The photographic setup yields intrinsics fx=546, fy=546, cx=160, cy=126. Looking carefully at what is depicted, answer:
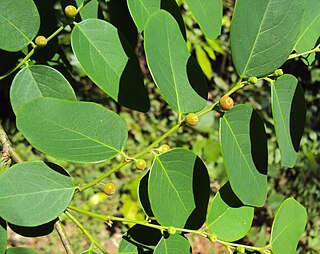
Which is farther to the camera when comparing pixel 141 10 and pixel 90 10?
pixel 90 10

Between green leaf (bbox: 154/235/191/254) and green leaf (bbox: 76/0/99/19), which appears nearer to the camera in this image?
green leaf (bbox: 154/235/191/254)

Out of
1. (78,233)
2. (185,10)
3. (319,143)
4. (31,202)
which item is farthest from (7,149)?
(319,143)

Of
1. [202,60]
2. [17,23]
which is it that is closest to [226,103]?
[17,23]

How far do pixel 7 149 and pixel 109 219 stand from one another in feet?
0.79

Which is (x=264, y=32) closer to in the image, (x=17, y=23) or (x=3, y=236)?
(x=17, y=23)

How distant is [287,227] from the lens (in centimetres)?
91

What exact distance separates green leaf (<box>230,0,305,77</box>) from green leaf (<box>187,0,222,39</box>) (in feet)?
0.27

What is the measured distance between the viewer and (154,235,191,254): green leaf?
838 millimetres

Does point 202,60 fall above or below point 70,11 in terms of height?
below

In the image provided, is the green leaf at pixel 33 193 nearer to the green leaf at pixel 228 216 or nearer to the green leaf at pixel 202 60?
the green leaf at pixel 228 216

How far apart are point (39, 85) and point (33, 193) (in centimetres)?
21

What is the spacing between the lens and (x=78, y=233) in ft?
10.6

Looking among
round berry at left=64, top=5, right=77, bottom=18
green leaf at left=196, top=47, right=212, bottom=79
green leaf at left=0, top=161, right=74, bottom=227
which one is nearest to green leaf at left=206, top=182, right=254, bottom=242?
green leaf at left=0, top=161, right=74, bottom=227

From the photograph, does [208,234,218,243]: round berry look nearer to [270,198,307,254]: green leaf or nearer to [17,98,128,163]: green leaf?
[270,198,307,254]: green leaf
